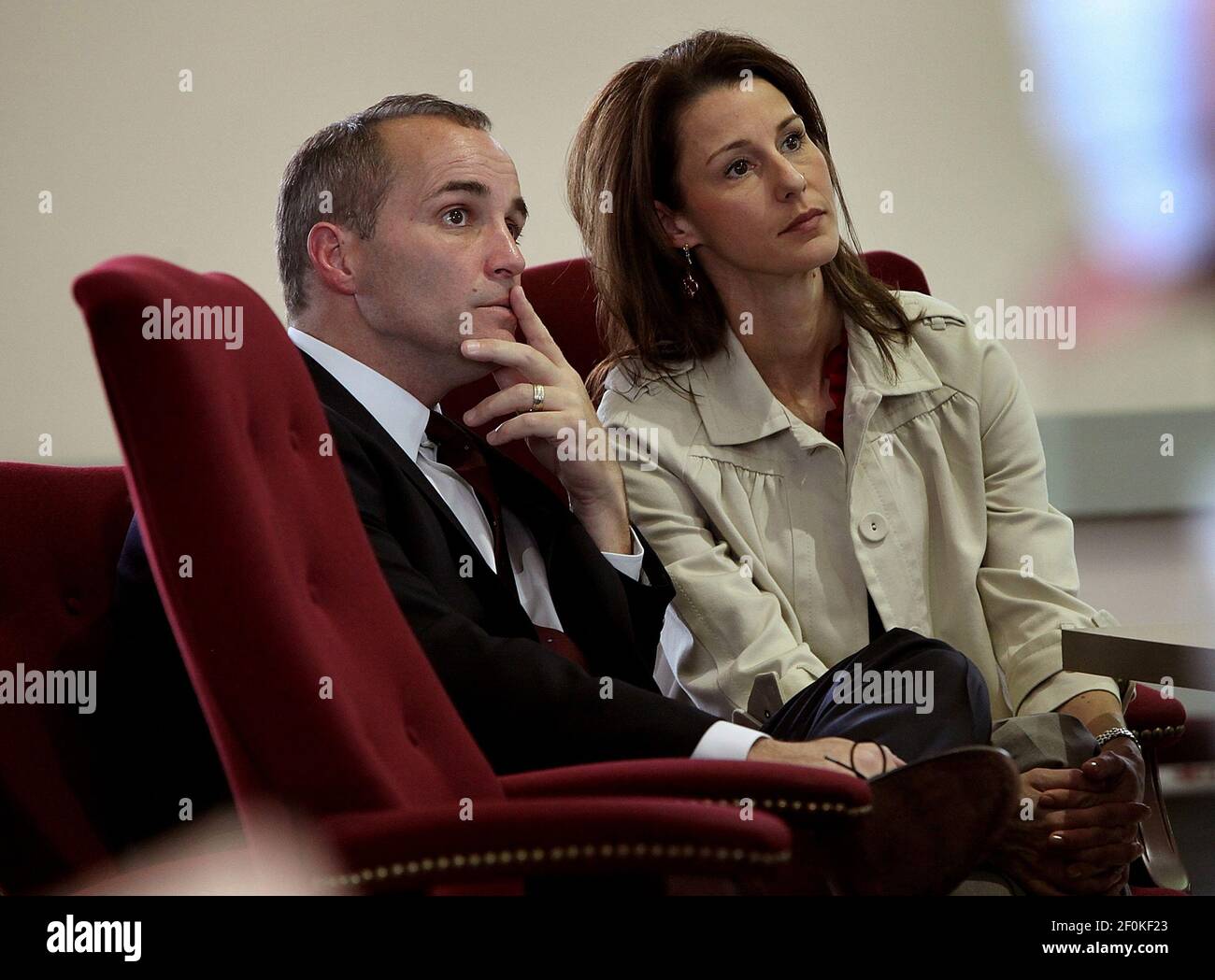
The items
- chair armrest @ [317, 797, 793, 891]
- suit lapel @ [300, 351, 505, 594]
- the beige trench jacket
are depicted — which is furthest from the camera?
the beige trench jacket

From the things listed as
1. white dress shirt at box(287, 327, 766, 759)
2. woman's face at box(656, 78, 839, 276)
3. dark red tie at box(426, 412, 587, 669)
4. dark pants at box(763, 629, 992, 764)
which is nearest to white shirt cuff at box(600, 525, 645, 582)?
white dress shirt at box(287, 327, 766, 759)

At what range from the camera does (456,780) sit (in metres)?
0.99

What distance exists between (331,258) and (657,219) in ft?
1.72

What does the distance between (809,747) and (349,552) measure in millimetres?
442

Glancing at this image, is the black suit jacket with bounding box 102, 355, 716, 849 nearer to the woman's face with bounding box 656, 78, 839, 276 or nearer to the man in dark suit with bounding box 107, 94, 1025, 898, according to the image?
the man in dark suit with bounding box 107, 94, 1025, 898

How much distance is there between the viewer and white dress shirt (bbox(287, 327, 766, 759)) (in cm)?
142

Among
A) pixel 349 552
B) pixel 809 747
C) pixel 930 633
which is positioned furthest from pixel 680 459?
pixel 349 552

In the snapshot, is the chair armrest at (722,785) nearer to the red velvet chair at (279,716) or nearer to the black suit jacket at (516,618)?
the red velvet chair at (279,716)

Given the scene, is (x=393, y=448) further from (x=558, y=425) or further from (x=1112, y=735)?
(x=1112, y=735)

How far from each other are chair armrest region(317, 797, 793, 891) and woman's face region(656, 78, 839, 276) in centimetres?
103

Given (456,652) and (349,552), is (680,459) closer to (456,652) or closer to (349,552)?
(456,652)

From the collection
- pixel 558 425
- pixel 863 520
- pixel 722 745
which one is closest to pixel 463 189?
pixel 558 425

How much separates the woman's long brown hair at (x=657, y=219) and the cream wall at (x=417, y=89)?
0.90m

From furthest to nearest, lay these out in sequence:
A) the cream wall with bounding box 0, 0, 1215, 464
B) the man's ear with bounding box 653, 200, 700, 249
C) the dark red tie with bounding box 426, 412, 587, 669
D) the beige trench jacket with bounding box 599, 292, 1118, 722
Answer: the cream wall with bounding box 0, 0, 1215, 464
the man's ear with bounding box 653, 200, 700, 249
the beige trench jacket with bounding box 599, 292, 1118, 722
the dark red tie with bounding box 426, 412, 587, 669
